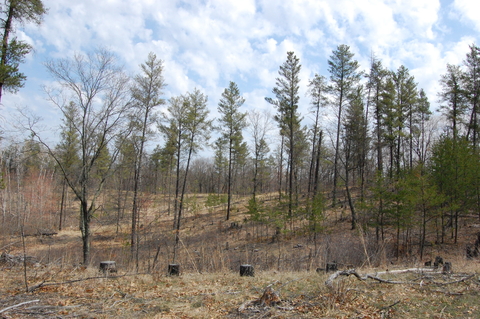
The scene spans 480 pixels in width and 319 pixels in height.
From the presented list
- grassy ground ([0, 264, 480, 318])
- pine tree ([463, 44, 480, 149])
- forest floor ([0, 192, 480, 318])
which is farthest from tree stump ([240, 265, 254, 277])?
pine tree ([463, 44, 480, 149])

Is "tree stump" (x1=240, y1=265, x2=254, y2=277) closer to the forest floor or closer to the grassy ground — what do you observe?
the forest floor

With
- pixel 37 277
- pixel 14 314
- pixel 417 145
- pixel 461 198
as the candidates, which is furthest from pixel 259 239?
pixel 417 145

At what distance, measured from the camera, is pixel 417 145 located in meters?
31.8

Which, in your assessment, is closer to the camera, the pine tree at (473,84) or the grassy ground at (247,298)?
the grassy ground at (247,298)

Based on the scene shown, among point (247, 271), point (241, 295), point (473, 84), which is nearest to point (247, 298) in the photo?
point (241, 295)

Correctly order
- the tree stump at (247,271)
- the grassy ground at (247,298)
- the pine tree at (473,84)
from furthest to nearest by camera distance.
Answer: the pine tree at (473,84)
the tree stump at (247,271)
the grassy ground at (247,298)

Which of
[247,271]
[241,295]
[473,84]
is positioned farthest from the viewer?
[473,84]

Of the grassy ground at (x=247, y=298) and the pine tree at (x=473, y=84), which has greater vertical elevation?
the pine tree at (x=473, y=84)

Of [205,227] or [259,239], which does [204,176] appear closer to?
[205,227]

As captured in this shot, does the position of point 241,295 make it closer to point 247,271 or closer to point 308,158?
point 247,271

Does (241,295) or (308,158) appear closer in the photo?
(241,295)

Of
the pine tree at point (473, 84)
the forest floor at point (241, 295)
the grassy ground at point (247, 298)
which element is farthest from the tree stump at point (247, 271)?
the pine tree at point (473, 84)

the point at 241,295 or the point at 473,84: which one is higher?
the point at 473,84

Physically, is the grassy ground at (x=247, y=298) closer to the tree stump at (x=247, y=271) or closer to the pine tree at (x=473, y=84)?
the tree stump at (x=247, y=271)
